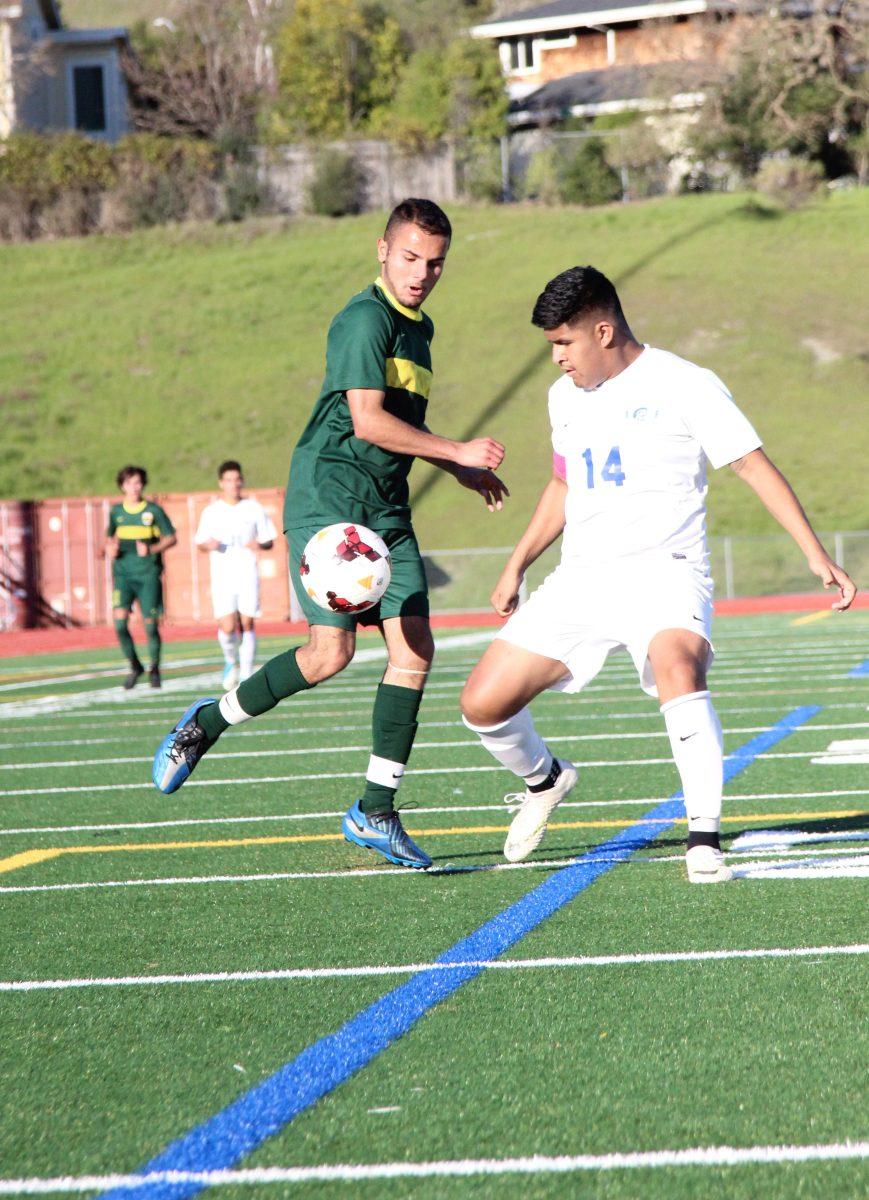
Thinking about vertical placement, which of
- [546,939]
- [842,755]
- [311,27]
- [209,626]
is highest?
[311,27]

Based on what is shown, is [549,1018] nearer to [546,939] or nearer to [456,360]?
[546,939]

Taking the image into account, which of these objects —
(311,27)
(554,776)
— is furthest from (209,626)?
(311,27)

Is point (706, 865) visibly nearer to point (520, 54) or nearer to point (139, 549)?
point (139, 549)

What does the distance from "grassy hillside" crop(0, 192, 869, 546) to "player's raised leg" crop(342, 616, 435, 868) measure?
106ft

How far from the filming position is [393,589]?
6301 mm

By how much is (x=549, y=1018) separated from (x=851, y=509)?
36389 millimetres

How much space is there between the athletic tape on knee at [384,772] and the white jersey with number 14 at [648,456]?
1.07m

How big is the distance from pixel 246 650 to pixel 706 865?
10.5 m

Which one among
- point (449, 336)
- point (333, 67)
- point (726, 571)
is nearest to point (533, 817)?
point (726, 571)

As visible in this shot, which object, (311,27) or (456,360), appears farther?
(311,27)

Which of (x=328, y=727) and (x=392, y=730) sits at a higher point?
(x=392, y=730)

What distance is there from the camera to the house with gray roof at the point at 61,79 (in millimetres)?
64500

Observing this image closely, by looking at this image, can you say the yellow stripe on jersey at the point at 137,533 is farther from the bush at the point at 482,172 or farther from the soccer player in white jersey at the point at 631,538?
the bush at the point at 482,172

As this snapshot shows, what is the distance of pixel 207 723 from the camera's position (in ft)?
21.8
